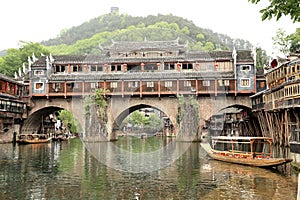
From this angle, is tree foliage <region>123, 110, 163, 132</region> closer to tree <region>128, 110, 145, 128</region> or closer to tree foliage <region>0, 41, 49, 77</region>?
tree <region>128, 110, 145, 128</region>

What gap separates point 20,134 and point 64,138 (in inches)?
307

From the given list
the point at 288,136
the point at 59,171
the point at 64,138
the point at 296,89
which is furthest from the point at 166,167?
the point at 64,138

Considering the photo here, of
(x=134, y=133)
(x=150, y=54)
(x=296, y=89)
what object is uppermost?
(x=150, y=54)

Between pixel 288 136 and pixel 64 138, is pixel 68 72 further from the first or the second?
pixel 288 136

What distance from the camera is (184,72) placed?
171ft

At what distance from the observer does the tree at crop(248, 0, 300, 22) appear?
289 inches

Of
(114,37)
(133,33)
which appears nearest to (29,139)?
(114,37)

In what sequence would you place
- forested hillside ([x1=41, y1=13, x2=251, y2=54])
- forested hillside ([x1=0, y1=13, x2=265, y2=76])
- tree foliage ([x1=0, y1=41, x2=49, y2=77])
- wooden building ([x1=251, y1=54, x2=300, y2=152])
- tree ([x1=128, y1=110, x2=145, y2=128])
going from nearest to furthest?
wooden building ([x1=251, y1=54, x2=300, y2=152])
tree foliage ([x1=0, y1=41, x2=49, y2=77])
forested hillside ([x1=0, y1=13, x2=265, y2=76])
tree ([x1=128, y1=110, x2=145, y2=128])
forested hillside ([x1=41, y1=13, x2=251, y2=54])

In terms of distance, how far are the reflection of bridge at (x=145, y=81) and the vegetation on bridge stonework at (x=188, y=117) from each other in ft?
4.89

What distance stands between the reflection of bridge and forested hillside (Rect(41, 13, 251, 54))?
1660 inches

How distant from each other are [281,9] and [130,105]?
4504 cm

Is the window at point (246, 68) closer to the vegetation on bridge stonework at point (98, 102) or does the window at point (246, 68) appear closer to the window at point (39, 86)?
the vegetation on bridge stonework at point (98, 102)

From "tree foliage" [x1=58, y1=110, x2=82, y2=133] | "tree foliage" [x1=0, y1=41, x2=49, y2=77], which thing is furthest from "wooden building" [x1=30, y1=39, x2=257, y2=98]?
"tree foliage" [x1=0, y1=41, x2=49, y2=77]

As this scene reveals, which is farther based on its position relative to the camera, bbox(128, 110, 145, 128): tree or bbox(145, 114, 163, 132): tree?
bbox(145, 114, 163, 132): tree
